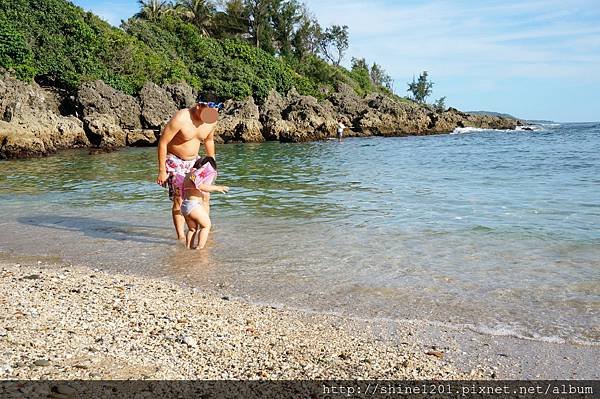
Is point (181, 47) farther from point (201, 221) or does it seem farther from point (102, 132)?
point (201, 221)

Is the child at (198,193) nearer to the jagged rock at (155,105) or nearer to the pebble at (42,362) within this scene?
the pebble at (42,362)

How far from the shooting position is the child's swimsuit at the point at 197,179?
6.48m

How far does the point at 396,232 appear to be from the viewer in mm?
7570

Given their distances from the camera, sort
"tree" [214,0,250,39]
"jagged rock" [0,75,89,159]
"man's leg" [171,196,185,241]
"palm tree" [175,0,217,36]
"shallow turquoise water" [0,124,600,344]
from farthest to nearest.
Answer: "tree" [214,0,250,39] → "palm tree" [175,0,217,36] → "jagged rock" [0,75,89,159] → "man's leg" [171,196,185,241] → "shallow turquoise water" [0,124,600,344]

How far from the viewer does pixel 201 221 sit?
657 centimetres

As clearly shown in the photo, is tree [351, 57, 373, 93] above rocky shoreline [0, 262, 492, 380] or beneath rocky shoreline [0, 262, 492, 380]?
above

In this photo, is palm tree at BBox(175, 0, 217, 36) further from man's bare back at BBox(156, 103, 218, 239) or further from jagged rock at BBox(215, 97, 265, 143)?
man's bare back at BBox(156, 103, 218, 239)

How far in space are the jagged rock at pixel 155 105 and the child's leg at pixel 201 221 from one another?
1124 inches

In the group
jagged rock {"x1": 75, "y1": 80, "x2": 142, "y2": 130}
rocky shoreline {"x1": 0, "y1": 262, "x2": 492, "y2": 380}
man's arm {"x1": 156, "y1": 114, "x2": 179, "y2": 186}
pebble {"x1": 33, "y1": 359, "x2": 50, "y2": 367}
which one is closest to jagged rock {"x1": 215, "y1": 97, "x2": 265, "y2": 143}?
jagged rock {"x1": 75, "y1": 80, "x2": 142, "y2": 130}

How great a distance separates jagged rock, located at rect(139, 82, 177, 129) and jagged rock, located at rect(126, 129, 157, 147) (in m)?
2.14

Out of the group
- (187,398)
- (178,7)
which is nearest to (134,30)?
(178,7)

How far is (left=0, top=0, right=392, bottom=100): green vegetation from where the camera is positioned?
3459 cm

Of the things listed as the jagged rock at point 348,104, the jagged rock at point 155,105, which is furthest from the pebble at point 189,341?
the jagged rock at point 348,104

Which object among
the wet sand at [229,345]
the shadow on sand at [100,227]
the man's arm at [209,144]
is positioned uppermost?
the man's arm at [209,144]
